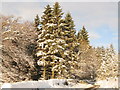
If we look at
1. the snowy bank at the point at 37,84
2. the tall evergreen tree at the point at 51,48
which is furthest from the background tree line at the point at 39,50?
the snowy bank at the point at 37,84

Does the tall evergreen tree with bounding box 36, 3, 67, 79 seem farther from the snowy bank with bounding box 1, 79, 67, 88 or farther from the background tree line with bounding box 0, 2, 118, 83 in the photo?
the snowy bank with bounding box 1, 79, 67, 88

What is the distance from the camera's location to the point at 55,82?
20906 millimetres

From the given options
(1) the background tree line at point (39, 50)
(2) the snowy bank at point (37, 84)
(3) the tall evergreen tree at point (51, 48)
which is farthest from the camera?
(3) the tall evergreen tree at point (51, 48)

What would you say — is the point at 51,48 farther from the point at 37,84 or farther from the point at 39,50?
the point at 37,84

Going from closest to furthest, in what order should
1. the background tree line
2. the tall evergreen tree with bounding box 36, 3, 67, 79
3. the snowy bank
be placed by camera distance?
1. the snowy bank
2. the background tree line
3. the tall evergreen tree with bounding box 36, 3, 67, 79

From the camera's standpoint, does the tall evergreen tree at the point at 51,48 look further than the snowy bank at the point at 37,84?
Yes

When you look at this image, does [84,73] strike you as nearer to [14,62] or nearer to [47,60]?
[47,60]

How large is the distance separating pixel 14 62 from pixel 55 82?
21.1 ft

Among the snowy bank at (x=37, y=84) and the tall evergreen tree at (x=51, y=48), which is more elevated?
the tall evergreen tree at (x=51, y=48)

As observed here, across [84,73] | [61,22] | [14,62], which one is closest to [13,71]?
[14,62]

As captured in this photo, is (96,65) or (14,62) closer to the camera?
(14,62)

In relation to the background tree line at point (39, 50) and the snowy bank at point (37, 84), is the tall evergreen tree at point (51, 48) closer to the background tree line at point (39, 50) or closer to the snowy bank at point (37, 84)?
the background tree line at point (39, 50)

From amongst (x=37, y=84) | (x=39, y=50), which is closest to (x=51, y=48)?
(x=39, y=50)

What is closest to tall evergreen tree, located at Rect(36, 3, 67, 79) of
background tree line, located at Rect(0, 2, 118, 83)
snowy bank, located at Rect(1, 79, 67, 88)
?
background tree line, located at Rect(0, 2, 118, 83)
